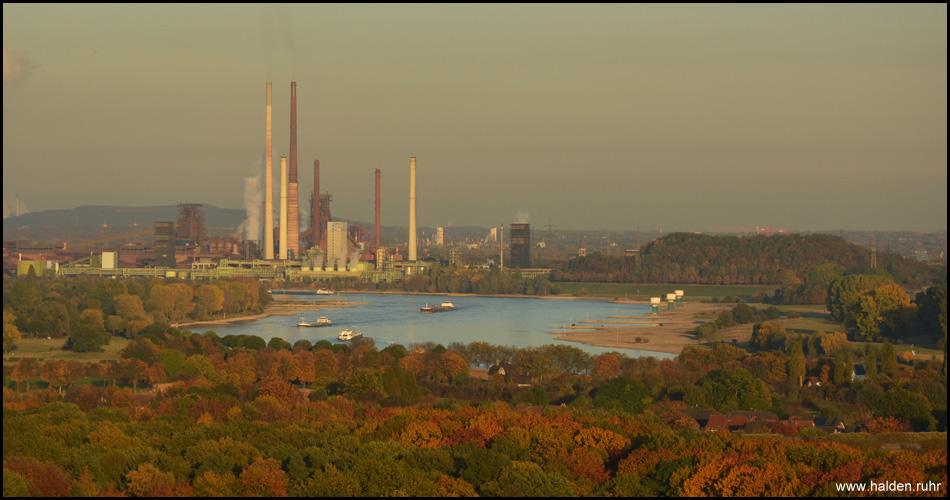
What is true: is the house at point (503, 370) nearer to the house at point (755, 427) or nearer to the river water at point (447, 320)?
the house at point (755, 427)

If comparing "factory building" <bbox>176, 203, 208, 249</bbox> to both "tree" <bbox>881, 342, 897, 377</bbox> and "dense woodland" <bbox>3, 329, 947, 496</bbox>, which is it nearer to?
"dense woodland" <bbox>3, 329, 947, 496</bbox>

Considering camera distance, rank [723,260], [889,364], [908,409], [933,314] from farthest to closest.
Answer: [723,260] < [933,314] < [889,364] < [908,409]

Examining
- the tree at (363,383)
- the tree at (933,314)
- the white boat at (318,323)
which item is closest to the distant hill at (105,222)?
the white boat at (318,323)

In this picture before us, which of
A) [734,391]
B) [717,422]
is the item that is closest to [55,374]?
[717,422]

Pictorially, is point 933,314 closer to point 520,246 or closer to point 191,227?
point 520,246

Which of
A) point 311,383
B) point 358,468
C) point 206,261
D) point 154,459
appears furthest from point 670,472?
point 206,261

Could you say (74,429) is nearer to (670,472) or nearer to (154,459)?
(154,459)
